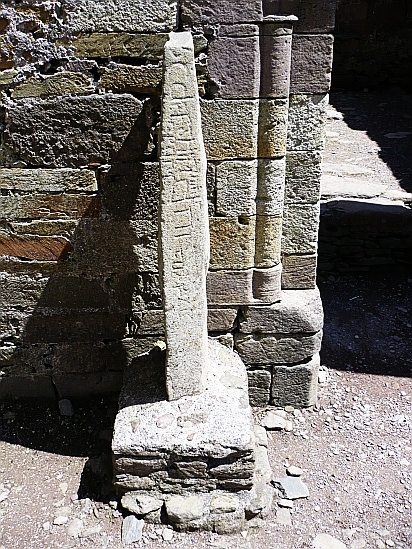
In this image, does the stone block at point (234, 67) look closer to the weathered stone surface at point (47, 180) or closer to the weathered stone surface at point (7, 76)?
the weathered stone surface at point (47, 180)

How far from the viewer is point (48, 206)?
390 cm

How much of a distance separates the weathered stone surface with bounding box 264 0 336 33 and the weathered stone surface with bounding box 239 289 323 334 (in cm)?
161

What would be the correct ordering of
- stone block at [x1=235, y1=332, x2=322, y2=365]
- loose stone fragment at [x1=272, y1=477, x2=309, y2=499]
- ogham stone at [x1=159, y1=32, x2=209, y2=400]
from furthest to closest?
1. stone block at [x1=235, y1=332, x2=322, y2=365]
2. loose stone fragment at [x1=272, y1=477, x2=309, y2=499]
3. ogham stone at [x1=159, y1=32, x2=209, y2=400]

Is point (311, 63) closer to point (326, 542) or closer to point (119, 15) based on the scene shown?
point (119, 15)

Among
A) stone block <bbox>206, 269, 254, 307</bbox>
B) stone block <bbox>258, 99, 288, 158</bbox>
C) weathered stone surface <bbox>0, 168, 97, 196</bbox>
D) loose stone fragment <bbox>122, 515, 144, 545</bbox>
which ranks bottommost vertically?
loose stone fragment <bbox>122, 515, 144, 545</bbox>

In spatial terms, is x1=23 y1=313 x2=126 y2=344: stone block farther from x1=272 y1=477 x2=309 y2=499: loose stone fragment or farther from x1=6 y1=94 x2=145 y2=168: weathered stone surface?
x1=272 y1=477 x2=309 y2=499: loose stone fragment

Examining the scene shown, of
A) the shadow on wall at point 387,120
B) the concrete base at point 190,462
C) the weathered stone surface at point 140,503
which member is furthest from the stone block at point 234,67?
the shadow on wall at point 387,120

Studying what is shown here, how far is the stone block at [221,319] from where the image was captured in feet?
13.8

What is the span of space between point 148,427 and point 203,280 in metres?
0.84

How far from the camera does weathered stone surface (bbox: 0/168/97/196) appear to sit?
12.5 feet

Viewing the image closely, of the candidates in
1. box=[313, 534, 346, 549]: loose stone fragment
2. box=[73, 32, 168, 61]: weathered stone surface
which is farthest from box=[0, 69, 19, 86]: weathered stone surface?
box=[313, 534, 346, 549]: loose stone fragment

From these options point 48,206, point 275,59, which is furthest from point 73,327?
point 275,59

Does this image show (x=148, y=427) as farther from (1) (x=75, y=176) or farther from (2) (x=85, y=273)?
(1) (x=75, y=176)

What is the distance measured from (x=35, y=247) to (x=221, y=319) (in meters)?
1.25
